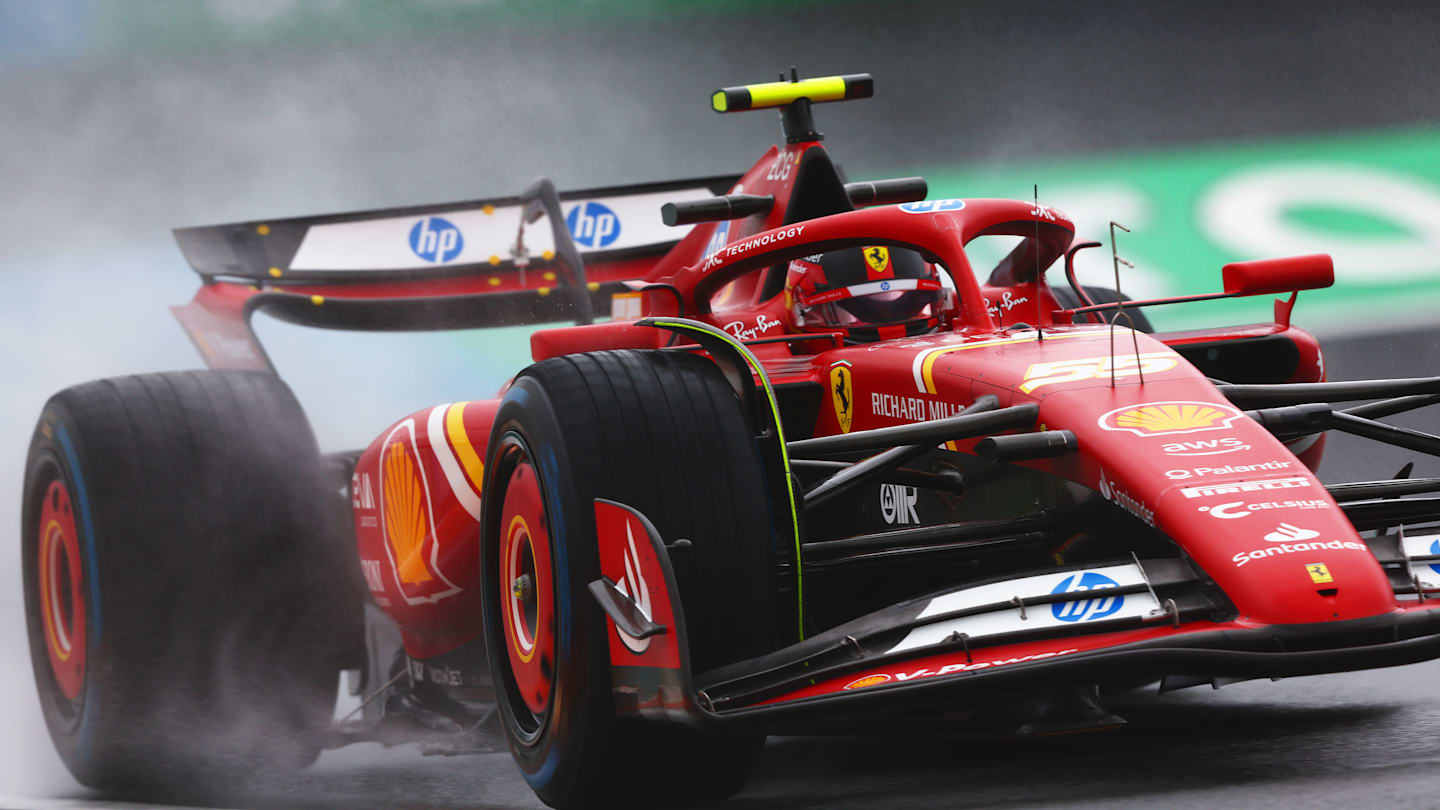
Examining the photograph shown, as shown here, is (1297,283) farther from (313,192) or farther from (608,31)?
(608,31)

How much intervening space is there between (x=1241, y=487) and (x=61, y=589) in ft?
12.9

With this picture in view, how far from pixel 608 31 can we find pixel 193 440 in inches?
289

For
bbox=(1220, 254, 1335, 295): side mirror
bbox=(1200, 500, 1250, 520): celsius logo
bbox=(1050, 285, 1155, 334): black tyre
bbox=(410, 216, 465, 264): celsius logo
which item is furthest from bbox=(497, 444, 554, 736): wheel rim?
bbox=(410, 216, 465, 264): celsius logo

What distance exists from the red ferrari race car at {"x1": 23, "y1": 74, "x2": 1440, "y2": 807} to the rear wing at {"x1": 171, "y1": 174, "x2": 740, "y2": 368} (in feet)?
0.11

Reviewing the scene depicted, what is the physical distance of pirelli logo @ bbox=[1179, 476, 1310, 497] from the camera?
3.16 m

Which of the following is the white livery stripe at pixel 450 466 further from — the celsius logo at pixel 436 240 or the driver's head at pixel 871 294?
the celsius logo at pixel 436 240

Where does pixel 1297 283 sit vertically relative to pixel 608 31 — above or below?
below

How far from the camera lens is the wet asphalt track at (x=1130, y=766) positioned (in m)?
3.07

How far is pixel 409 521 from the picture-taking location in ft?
15.6

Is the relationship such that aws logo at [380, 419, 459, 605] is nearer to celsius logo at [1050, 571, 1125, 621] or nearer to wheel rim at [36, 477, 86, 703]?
wheel rim at [36, 477, 86, 703]

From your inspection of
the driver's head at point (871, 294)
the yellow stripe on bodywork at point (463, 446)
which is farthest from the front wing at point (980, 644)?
the driver's head at point (871, 294)

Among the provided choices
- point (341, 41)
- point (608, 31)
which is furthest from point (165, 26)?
point (608, 31)

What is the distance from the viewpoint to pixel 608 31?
38.6ft

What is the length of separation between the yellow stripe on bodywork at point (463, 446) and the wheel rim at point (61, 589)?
1.37 metres
